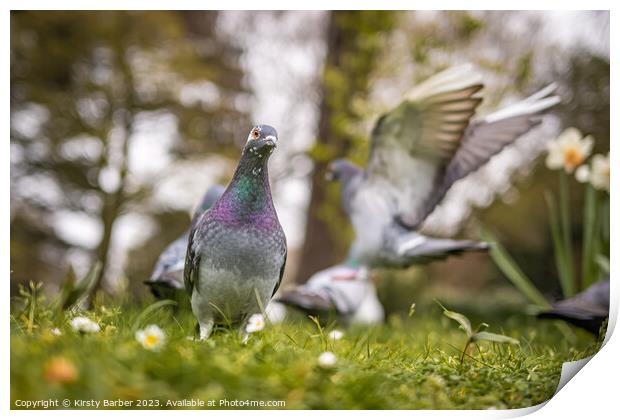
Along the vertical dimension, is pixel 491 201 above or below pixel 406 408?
below

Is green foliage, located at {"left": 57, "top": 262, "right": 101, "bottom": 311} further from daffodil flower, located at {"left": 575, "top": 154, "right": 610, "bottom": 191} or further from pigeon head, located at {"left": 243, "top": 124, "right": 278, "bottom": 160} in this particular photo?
daffodil flower, located at {"left": 575, "top": 154, "right": 610, "bottom": 191}

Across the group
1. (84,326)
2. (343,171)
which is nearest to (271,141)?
(84,326)

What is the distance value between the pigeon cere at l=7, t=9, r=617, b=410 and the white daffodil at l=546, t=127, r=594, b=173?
1cm

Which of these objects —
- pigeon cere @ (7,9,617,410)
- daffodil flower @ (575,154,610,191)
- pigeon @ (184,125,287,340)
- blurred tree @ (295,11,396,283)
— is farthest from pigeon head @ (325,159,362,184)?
pigeon @ (184,125,287,340)

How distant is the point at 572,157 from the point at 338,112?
1935 mm

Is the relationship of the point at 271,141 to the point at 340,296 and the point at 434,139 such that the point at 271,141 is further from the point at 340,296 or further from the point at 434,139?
the point at 340,296

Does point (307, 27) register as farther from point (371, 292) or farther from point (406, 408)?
point (406, 408)

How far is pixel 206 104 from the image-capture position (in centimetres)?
537

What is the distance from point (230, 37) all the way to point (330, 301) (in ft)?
11.7

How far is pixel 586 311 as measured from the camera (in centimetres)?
203

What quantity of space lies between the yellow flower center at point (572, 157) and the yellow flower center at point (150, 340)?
7.01ft

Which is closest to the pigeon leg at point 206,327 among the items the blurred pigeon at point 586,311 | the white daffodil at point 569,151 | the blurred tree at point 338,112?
the blurred pigeon at point 586,311

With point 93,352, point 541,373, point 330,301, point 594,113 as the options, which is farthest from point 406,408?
point 594,113
